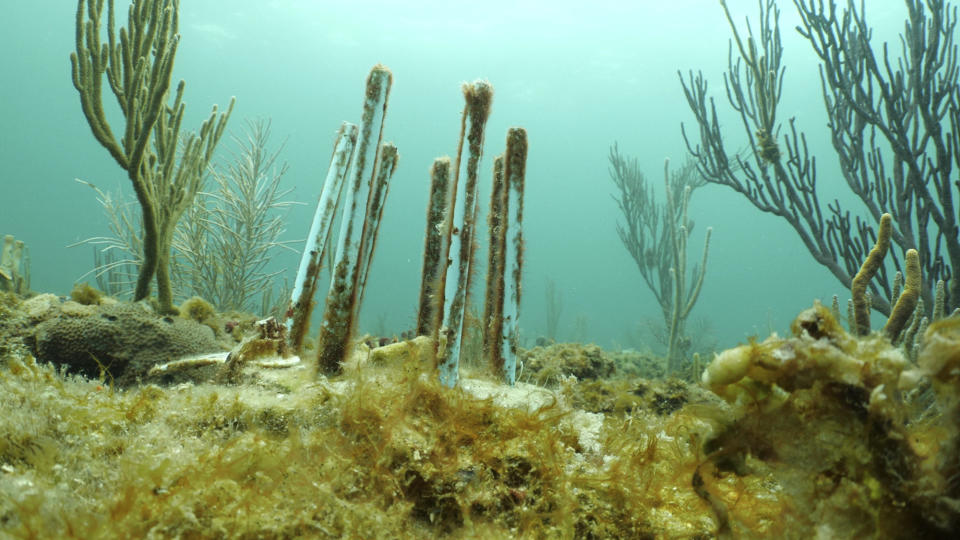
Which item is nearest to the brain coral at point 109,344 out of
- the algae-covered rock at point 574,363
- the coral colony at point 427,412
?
the coral colony at point 427,412

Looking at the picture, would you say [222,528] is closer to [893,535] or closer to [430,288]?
[893,535]

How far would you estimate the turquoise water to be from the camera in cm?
4138

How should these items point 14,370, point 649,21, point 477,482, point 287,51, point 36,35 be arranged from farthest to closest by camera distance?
point 36,35 < point 287,51 < point 649,21 < point 14,370 < point 477,482

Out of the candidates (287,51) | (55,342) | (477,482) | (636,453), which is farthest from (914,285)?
(287,51)

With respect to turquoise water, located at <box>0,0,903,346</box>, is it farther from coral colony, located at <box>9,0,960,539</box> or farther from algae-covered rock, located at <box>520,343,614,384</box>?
algae-covered rock, located at <box>520,343,614,384</box>

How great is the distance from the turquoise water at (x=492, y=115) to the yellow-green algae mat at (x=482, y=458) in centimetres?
90

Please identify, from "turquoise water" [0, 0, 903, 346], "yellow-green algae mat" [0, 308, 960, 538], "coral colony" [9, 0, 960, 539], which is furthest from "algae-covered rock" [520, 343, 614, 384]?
"yellow-green algae mat" [0, 308, 960, 538]

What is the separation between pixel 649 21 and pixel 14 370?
1778 inches

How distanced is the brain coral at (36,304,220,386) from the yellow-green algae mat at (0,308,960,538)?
92cm

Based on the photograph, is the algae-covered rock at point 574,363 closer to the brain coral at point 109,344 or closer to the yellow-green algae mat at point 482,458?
the yellow-green algae mat at point 482,458

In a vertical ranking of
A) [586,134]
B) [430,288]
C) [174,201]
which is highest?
[586,134]

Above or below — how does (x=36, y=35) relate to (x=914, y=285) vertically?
above

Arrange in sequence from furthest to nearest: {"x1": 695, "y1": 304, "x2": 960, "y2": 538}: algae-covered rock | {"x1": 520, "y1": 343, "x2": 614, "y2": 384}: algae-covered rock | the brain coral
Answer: {"x1": 520, "y1": 343, "x2": 614, "y2": 384}: algae-covered rock → the brain coral → {"x1": 695, "y1": 304, "x2": 960, "y2": 538}: algae-covered rock

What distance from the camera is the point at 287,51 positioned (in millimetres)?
54688
